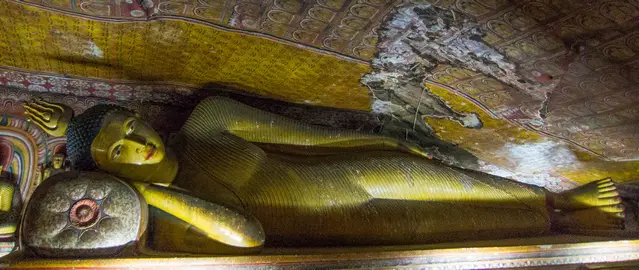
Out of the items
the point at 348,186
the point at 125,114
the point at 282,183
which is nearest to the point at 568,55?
the point at 348,186

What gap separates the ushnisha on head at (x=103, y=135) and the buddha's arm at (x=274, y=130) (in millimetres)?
729

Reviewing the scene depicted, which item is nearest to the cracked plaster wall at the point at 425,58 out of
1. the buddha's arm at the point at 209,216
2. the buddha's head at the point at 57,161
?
the buddha's arm at the point at 209,216

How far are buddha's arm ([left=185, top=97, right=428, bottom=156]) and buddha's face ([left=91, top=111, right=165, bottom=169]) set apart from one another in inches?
29.4

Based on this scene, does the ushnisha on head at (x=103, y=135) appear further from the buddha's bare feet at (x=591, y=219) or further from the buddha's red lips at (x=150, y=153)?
the buddha's bare feet at (x=591, y=219)

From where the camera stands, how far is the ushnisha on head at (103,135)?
2.18 m

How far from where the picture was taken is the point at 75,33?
2.61 metres

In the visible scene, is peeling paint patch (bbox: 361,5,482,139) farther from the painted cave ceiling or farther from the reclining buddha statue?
the reclining buddha statue

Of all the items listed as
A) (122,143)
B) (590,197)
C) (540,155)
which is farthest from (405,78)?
(122,143)

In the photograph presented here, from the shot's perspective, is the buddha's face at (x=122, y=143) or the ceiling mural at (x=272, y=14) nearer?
the buddha's face at (x=122, y=143)

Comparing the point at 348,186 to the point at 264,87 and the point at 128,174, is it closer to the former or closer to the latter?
the point at 264,87

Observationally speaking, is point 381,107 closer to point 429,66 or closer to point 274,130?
point 429,66

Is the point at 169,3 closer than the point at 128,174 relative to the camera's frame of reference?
No

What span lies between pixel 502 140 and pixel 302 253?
262cm

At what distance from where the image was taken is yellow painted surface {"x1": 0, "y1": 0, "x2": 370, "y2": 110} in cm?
257
